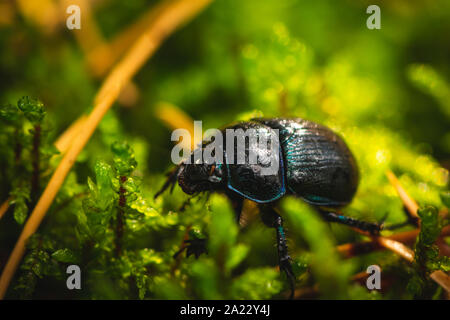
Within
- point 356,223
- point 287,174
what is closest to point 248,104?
point 287,174

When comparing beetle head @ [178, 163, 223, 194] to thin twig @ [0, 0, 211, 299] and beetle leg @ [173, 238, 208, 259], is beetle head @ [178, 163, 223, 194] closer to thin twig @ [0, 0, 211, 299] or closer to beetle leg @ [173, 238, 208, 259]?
beetle leg @ [173, 238, 208, 259]

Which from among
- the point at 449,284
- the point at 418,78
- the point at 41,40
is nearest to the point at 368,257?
the point at 449,284

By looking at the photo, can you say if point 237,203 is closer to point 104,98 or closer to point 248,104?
point 104,98

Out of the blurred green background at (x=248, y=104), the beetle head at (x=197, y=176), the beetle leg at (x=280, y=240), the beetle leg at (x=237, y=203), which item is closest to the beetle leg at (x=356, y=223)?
the blurred green background at (x=248, y=104)

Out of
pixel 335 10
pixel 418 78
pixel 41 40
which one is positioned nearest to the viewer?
pixel 418 78

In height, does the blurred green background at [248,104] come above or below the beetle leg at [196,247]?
above

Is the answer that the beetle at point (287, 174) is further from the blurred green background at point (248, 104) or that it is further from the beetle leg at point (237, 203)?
the blurred green background at point (248, 104)

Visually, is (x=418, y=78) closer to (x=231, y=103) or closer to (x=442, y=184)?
(x=442, y=184)
